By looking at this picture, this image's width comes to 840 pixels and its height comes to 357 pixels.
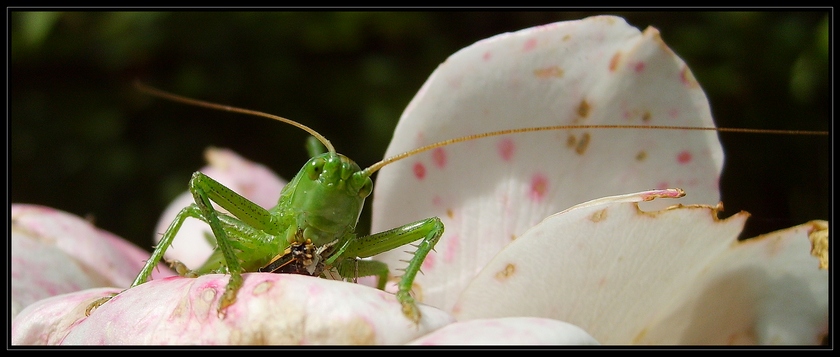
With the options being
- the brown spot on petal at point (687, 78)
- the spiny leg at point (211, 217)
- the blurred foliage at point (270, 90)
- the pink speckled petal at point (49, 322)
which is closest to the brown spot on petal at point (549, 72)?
the brown spot on petal at point (687, 78)

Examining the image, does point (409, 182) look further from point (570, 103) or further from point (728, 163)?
point (728, 163)

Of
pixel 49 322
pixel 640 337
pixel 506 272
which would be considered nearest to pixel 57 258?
pixel 49 322

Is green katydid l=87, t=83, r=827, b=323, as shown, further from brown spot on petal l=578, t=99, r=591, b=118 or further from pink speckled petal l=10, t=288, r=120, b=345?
pink speckled petal l=10, t=288, r=120, b=345

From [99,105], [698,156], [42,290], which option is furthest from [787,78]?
[99,105]

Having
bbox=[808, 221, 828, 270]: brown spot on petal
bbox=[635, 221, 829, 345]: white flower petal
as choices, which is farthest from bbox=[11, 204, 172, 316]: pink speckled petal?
bbox=[808, 221, 828, 270]: brown spot on petal

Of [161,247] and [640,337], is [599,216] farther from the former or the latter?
[161,247]

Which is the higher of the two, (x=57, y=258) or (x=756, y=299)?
(x=57, y=258)

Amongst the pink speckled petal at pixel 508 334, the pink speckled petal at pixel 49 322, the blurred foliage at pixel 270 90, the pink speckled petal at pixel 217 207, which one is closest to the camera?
the pink speckled petal at pixel 508 334

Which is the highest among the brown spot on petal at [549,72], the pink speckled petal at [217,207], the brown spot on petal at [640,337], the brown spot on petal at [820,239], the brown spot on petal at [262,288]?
the brown spot on petal at [549,72]

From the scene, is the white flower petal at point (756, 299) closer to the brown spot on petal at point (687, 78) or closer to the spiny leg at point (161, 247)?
the brown spot on petal at point (687, 78)
